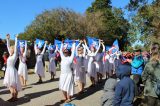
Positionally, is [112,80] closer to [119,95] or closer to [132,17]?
[119,95]

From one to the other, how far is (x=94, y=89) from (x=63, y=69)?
14.0 feet

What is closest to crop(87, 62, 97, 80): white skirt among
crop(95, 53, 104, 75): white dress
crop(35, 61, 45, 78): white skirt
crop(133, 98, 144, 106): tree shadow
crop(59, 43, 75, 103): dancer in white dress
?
crop(95, 53, 104, 75): white dress

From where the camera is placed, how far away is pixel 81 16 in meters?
70.5

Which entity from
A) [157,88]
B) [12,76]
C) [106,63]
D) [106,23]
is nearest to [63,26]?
[106,23]

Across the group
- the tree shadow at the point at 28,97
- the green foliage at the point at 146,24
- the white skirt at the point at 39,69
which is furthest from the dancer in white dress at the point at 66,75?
the white skirt at the point at 39,69

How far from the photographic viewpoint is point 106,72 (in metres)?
23.1

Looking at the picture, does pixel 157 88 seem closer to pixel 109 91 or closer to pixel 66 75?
pixel 109 91

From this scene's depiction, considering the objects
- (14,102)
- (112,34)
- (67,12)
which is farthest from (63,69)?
(112,34)

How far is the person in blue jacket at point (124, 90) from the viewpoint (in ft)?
24.3

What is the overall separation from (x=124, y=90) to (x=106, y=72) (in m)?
15.7

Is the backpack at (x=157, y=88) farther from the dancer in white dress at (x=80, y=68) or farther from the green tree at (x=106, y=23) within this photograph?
the green tree at (x=106, y=23)

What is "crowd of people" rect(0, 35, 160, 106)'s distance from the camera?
298 inches

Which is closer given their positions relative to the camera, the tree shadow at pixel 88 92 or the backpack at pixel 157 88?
the backpack at pixel 157 88

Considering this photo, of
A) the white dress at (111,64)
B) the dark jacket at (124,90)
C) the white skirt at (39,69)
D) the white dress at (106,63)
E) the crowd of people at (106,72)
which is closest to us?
the dark jacket at (124,90)
